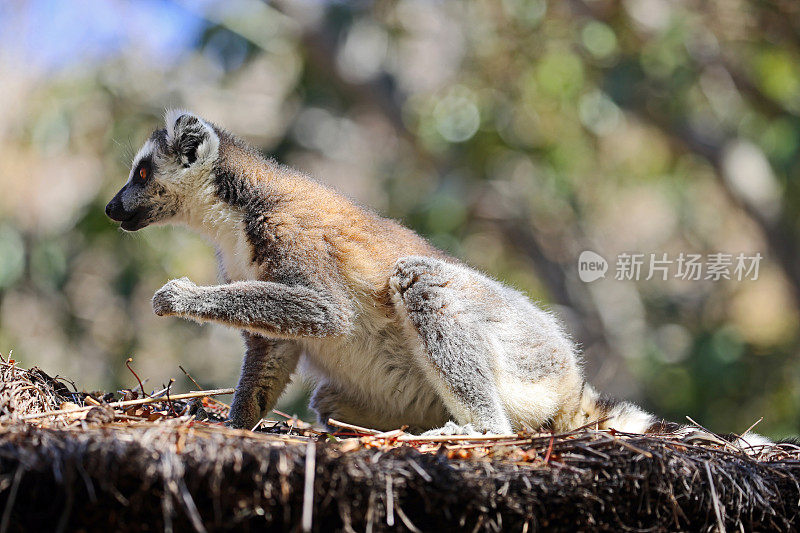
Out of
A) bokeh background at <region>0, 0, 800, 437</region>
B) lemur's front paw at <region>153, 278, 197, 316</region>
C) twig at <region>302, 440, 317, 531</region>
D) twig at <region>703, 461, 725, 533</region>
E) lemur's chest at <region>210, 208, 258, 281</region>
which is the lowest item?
twig at <region>302, 440, 317, 531</region>

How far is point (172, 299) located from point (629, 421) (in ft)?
8.03

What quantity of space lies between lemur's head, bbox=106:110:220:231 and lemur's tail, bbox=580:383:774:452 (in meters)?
2.52

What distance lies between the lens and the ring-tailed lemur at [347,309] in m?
3.78

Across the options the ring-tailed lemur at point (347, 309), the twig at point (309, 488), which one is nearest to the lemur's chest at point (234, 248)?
the ring-tailed lemur at point (347, 309)

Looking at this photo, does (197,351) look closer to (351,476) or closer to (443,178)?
(443,178)

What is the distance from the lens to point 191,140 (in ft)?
14.8

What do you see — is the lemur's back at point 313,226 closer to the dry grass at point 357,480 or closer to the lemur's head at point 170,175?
the lemur's head at point 170,175

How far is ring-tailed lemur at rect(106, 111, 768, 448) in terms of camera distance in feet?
12.4

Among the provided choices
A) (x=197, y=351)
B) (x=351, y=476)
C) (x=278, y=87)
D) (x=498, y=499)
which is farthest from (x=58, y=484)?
(x=278, y=87)

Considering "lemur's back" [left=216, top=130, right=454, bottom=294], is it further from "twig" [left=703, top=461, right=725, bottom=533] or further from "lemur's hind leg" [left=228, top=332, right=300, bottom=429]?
"twig" [left=703, top=461, right=725, bottom=533]

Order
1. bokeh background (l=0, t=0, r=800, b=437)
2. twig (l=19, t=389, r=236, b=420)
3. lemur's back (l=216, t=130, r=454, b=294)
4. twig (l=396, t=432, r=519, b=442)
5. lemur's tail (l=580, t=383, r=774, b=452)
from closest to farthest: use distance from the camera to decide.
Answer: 1. twig (l=19, t=389, r=236, b=420)
2. twig (l=396, t=432, r=519, b=442)
3. lemur's tail (l=580, t=383, r=774, b=452)
4. lemur's back (l=216, t=130, r=454, b=294)
5. bokeh background (l=0, t=0, r=800, b=437)

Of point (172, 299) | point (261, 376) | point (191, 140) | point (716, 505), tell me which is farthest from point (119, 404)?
point (716, 505)

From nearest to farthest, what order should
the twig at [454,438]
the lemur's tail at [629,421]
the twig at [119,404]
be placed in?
the twig at [119,404] < the twig at [454,438] < the lemur's tail at [629,421]

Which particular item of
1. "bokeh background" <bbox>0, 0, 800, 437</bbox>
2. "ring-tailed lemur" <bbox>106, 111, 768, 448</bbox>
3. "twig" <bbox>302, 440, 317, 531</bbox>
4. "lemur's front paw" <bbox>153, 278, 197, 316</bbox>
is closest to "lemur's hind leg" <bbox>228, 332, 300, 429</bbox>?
"ring-tailed lemur" <bbox>106, 111, 768, 448</bbox>
